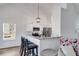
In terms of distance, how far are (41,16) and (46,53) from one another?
540 mm

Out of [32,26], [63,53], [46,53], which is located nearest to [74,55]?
[63,53]

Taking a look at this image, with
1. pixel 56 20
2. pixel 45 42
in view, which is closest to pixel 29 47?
pixel 45 42

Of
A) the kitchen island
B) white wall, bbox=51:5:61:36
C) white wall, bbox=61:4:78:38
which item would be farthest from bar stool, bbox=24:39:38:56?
white wall, bbox=61:4:78:38

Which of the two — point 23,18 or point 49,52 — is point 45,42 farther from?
point 23,18

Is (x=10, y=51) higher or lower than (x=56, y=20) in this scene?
lower

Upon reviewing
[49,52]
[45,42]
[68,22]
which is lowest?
[49,52]

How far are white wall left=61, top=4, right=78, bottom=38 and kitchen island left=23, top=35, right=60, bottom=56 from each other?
17 centimetres

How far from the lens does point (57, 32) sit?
201 centimetres

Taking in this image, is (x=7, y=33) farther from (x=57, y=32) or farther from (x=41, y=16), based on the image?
(x=57, y=32)

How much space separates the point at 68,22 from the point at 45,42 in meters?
0.44

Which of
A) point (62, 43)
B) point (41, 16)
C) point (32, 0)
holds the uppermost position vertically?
point (32, 0)

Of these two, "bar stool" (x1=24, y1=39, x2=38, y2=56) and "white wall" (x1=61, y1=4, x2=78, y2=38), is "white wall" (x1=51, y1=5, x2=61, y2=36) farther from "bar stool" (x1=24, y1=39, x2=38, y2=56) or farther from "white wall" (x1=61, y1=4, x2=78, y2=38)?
"bar stool" (x1=24, y1=39, x2=38, y2=56)

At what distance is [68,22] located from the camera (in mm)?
2010

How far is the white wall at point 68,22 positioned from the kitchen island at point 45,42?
0.17m
